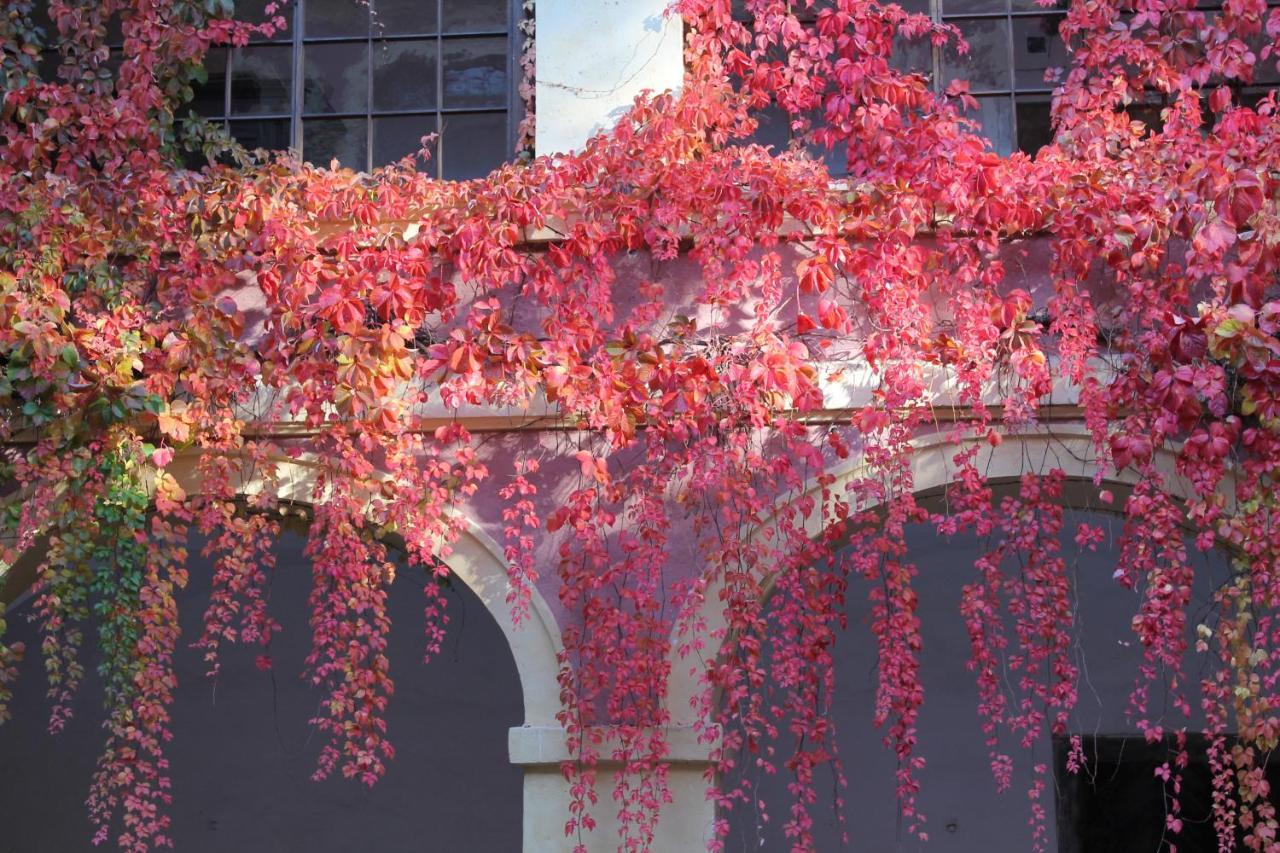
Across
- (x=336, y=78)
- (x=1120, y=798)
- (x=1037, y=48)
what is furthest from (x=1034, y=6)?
(x=1120, y=798)

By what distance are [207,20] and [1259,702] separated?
188 inches

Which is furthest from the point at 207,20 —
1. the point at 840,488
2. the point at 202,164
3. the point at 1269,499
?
the point at 1269,499

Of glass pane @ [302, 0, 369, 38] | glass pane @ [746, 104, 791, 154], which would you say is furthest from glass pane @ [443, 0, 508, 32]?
glass pane @ [746, 104, 791, 154]

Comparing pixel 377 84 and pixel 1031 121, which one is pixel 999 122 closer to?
pixel 1031 121

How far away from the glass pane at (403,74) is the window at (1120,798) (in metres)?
4.95

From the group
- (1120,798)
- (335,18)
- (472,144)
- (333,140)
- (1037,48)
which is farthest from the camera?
(1120,798)

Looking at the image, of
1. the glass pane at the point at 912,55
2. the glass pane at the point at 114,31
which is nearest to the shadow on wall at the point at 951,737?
the glass pane at the point at 912,55

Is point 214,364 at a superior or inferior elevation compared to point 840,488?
superior

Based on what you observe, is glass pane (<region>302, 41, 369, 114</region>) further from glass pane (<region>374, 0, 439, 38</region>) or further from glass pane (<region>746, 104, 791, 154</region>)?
glass pane (<region>746, 104, 791, 154</region>)

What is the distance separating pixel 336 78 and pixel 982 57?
2.71 m

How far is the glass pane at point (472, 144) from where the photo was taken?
732cm

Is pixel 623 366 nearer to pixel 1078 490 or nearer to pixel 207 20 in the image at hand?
pixel 1078 490

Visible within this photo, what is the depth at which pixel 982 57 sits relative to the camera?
7.26m

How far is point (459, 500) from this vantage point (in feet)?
21.1
